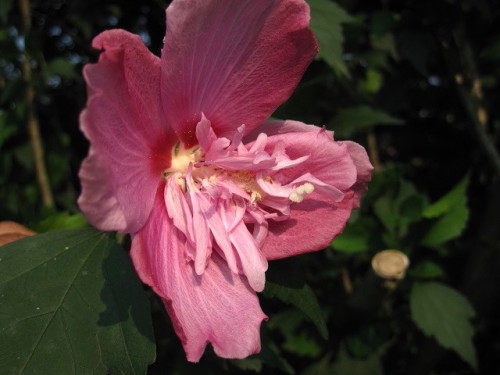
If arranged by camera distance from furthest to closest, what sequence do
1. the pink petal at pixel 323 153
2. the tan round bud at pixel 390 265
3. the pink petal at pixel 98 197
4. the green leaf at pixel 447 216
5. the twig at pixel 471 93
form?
the twig at pixel 471 93, the green leaf at pixel 447 216, the tan round bud at pixel 390 265, the pink petal at pixel 323 153, the pink petal at pixel 98 197

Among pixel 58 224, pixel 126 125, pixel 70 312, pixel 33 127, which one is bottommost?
pixel 33 127

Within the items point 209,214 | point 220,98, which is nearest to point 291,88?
point 220,98

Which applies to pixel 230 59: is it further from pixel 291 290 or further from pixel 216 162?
pixel 291 290

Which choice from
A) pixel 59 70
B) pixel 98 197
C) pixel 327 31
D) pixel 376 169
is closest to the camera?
pixel 98 197

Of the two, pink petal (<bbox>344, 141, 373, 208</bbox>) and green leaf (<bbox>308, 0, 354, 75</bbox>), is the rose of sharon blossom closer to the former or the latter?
pink petal (<bbox>344, 141, 373, 208</bbox>)

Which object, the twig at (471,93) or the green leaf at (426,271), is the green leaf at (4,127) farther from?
the twig at (471,93)

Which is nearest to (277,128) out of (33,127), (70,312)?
(70,312)

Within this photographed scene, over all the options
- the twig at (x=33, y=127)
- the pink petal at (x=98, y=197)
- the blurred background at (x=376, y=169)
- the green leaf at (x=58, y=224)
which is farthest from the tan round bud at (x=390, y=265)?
the twig at (x=33, y=127)
